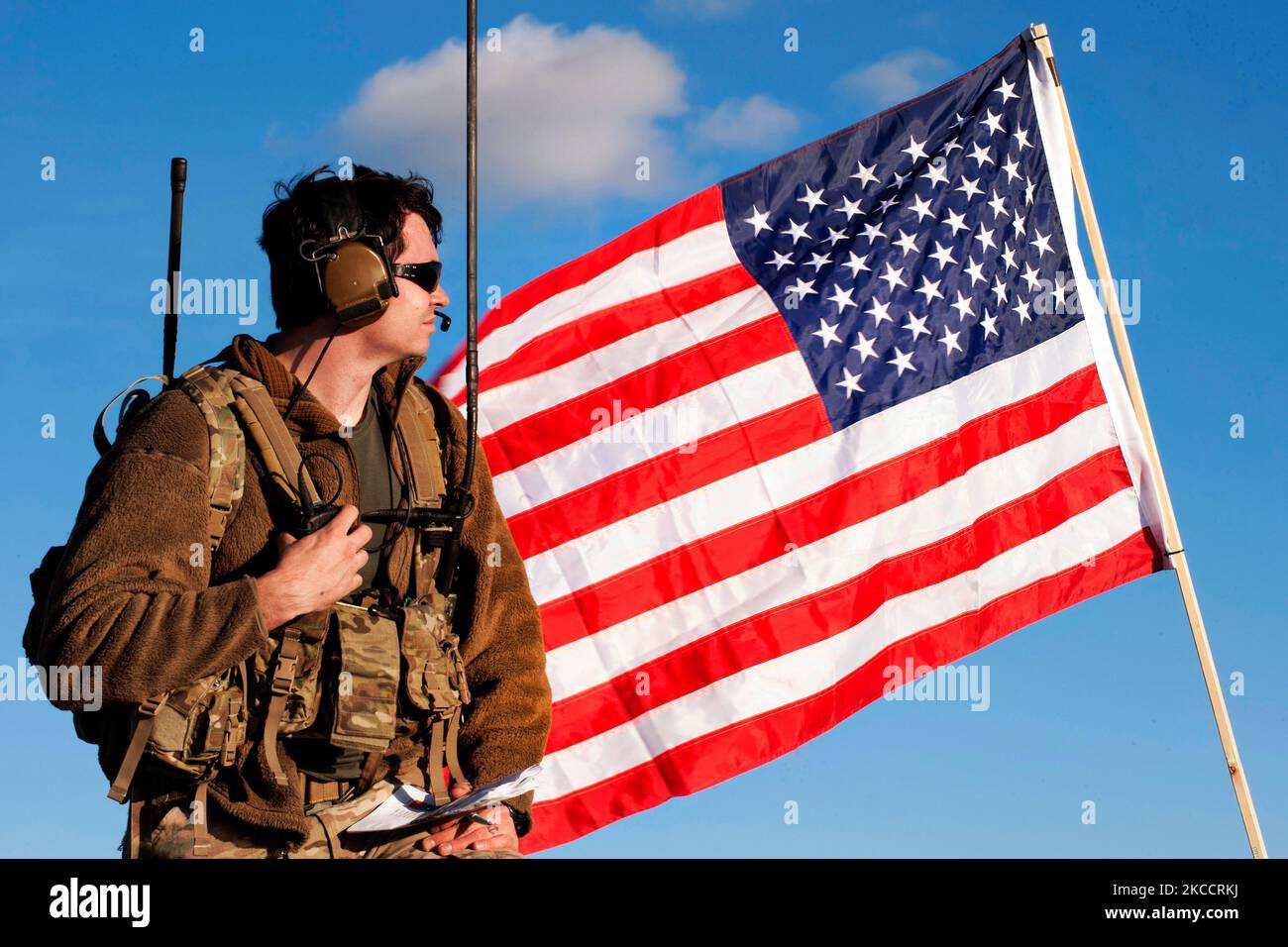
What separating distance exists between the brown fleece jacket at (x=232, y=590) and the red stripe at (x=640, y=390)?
301 centimetres

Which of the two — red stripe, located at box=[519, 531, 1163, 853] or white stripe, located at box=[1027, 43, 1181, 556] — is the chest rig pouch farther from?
white stripe, located at box=[1027, 43, 1181, 556]

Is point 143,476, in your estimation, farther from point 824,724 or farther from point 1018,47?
point 1018,47

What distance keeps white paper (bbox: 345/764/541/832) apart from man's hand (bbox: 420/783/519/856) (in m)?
0.04

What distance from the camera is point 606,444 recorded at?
7.71 m

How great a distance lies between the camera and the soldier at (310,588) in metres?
3.67

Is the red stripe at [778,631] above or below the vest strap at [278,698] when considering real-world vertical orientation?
above

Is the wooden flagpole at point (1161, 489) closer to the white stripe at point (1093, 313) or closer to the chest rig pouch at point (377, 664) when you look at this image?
the white stripe at point (1093, 313)

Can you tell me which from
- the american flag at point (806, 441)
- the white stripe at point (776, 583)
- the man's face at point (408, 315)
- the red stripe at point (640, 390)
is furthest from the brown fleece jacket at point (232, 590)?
the red stripe at point (640, 390)

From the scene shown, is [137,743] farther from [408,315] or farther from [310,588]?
[408,315]

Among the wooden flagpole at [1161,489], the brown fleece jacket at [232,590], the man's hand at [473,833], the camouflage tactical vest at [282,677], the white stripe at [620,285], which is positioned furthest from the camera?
the white stripe at [620,285]

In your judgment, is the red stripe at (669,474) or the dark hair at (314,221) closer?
the dark hair at (314,221)

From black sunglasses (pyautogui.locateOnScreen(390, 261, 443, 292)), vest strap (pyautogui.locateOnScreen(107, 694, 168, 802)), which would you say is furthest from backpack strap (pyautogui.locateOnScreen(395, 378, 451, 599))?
vest strap (pyautogui.locateOnScreen(107, 694, 168, 802))
